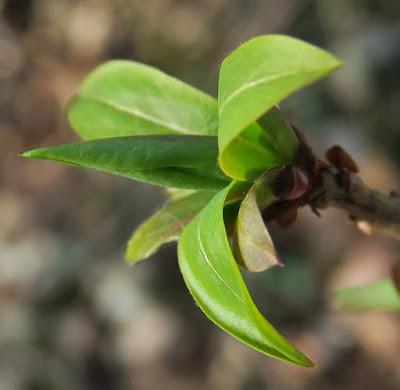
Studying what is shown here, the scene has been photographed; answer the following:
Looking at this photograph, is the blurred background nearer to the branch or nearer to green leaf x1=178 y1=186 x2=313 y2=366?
the branch

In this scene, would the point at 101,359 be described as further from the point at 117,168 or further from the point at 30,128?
the point at 117,168

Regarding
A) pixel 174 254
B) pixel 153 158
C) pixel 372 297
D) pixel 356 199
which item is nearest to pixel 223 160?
pixel 153 158

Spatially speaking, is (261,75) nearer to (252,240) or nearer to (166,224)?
(252,240)

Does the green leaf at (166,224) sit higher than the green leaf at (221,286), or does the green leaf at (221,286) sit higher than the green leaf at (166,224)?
the green leaf at (221,286)

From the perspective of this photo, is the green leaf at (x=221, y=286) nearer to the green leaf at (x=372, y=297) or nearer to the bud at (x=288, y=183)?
the bud at (x=288, y=183)

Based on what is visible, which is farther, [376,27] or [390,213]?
[376,27]

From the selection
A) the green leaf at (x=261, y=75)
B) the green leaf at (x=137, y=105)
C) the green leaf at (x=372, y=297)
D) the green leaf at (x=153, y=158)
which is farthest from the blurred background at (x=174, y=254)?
the green leaf at (x=261, y=75)

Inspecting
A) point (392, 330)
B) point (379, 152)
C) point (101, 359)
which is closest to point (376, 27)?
point (379, 152)
